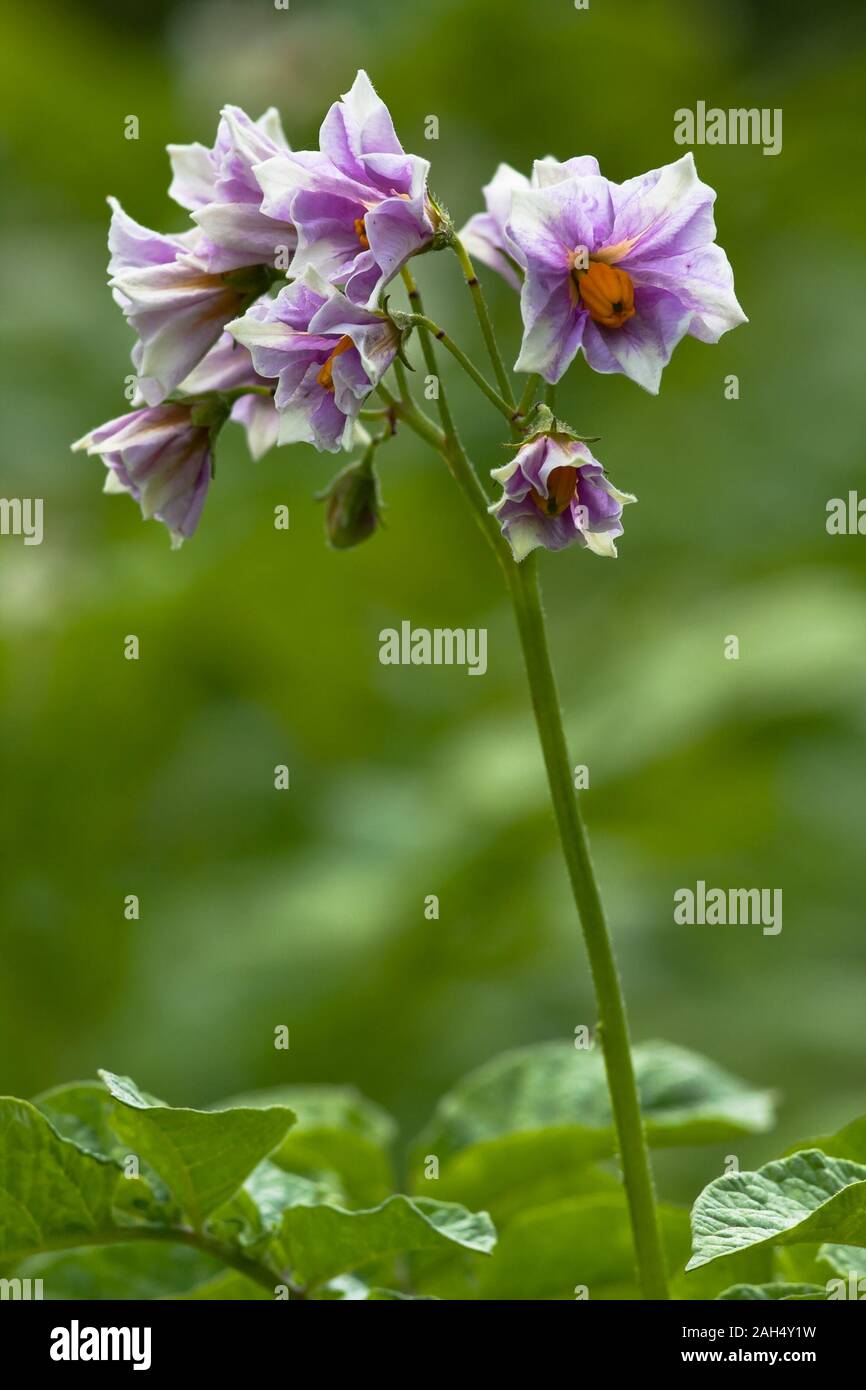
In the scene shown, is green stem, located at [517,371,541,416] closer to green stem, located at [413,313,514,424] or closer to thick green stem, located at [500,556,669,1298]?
green stem, located at [413,313,514,424]

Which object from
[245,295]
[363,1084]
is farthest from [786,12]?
[245,295]

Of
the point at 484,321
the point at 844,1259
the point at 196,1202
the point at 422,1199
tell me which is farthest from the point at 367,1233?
the point at 484,321

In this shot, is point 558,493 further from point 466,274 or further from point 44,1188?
point 44,1188

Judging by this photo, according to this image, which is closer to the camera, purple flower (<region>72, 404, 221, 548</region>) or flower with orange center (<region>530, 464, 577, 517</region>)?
flower with orange center (<region>530, 464, 577, 517</region>)

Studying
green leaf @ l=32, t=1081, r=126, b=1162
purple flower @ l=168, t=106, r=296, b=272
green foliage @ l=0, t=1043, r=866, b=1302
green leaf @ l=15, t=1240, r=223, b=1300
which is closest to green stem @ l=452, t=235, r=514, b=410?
purple flower @ l=168, t=106, r=296, b=272

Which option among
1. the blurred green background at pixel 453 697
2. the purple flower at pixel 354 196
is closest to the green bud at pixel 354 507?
the purple flower at pixel 354 196
